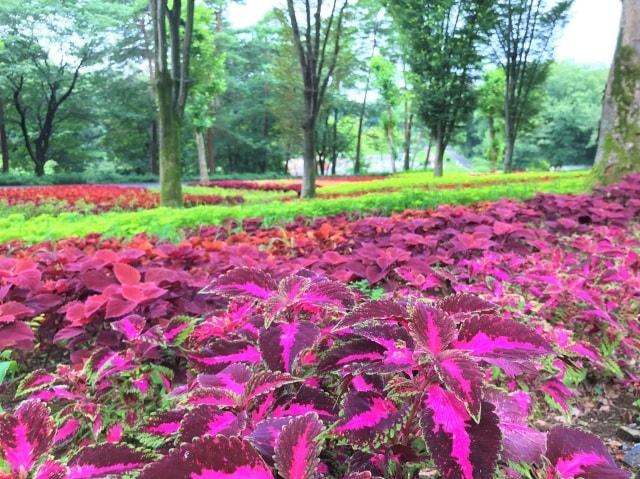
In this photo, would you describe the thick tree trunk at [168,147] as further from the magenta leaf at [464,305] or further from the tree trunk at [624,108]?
the magenta leaf at [464,305]

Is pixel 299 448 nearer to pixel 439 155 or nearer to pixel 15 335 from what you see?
pixel 15 335

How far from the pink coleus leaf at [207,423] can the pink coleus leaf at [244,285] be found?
1.00 feet

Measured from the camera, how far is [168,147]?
914cm

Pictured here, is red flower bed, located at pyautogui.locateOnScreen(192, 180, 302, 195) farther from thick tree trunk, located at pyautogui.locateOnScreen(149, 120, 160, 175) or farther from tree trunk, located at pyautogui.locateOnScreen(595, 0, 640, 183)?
A: tree trunk, located at pyautogui.locateOnScreen(595, 0, 640, 183)

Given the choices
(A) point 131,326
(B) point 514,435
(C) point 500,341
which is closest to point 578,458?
(B) point 514,435

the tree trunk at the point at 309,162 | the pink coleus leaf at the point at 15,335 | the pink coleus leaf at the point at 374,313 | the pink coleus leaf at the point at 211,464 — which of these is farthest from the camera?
the tree trunk at the point at 309,162

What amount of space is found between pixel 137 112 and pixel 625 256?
31.1 m

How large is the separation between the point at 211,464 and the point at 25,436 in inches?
11.8

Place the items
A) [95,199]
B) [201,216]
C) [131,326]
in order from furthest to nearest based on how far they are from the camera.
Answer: [95,199] → [201,216] → [131,326]

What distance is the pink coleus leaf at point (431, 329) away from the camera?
732mm

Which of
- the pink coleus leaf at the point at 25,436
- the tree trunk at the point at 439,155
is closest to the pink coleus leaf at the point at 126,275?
the pink coleus leaf at the point at 25,436

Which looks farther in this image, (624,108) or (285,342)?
(624,108)

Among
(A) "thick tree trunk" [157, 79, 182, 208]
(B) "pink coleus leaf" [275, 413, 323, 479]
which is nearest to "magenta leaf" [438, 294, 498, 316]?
(B) "pink coleus leaf" [275, 413, 323, 479]

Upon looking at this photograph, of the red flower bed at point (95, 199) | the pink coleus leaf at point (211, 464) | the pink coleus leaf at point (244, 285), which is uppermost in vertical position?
the pink coleus leaf at point (244, 285)
